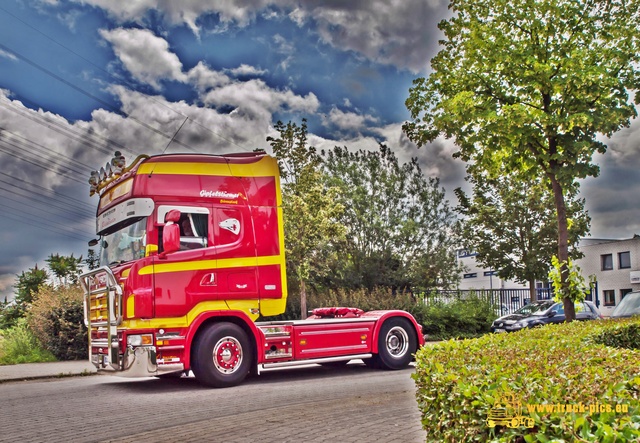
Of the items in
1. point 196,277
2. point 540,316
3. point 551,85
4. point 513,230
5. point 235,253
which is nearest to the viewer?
point 196,277

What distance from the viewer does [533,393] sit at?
11.4ft

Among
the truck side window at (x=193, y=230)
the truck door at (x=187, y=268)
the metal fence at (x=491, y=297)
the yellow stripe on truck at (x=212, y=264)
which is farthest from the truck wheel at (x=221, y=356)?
the metal fence at (x=491, y=297)

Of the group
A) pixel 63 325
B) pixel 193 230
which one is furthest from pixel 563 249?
pixel 63 325

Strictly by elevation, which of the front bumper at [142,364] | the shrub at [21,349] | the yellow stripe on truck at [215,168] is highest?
the yellow stripe on truck at [215,168]

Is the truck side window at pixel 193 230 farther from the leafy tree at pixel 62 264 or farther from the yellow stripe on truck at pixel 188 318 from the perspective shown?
the leafy tree at pixel 62 264

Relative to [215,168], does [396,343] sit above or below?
below

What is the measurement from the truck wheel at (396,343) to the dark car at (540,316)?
995 cm

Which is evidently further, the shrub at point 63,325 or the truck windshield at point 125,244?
the shrub at point 63,325

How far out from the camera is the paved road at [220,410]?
23.0 feet

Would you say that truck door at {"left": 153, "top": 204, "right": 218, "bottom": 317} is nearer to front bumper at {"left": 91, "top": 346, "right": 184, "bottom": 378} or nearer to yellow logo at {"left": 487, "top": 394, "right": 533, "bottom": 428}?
front bumper at {"left": 91, "top": 346, "right": 184, "bottom": 378}

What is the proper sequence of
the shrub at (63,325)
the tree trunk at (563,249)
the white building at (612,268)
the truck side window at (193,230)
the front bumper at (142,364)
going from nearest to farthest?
1. the front bumper at (142,364)
2. the truck side window at (193,230)
3. the tree trunk at (563,249)
4. the shrub at (63,325)
5. the white building at (612,268)

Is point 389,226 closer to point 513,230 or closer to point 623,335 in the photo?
point 513,230

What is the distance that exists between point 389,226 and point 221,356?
20686mm

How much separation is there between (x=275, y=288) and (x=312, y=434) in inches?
215
